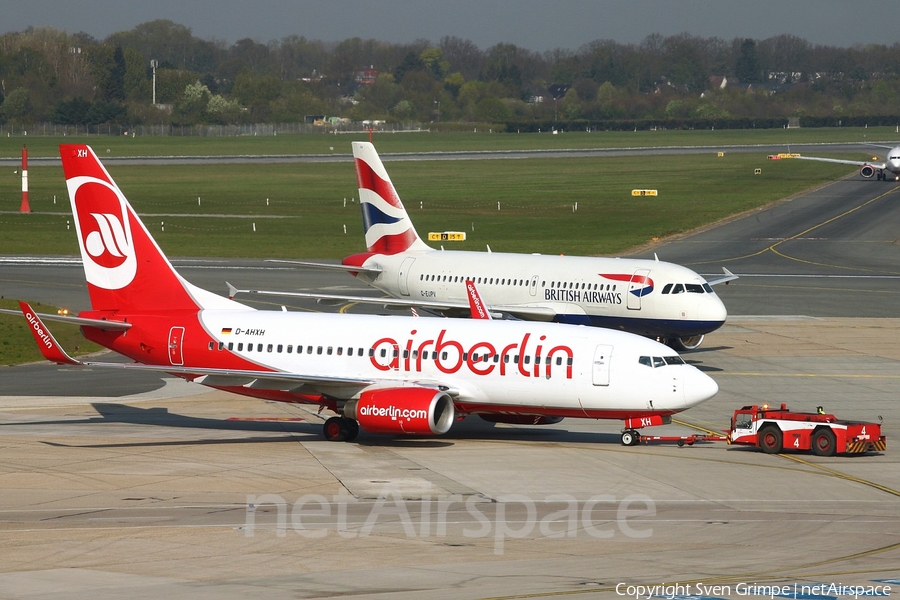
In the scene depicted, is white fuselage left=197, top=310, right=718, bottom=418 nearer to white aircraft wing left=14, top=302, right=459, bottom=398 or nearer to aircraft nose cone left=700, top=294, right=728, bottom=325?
white aircraft wing left=14, top=302, right=459, bottom=398

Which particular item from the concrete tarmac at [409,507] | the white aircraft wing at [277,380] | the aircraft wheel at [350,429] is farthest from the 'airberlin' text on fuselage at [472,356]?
the concrete tarmac at [409,507]

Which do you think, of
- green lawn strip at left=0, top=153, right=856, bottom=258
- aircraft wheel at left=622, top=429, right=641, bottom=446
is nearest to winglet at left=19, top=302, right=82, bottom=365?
aircraft wheel at left=622, top=429, right=641, bottom=446

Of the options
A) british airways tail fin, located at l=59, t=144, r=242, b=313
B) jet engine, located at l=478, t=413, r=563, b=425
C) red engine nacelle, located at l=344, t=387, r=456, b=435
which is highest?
british airways tail fin, located at l=59, t=144, r=242, b=313

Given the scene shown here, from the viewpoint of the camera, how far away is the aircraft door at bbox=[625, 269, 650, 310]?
54.9 m

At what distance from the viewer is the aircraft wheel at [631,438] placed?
128ft

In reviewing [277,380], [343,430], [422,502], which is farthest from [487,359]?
[422,502]

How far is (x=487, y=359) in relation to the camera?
3906 centimetres

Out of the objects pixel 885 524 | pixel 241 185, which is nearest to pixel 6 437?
pixel 885 524

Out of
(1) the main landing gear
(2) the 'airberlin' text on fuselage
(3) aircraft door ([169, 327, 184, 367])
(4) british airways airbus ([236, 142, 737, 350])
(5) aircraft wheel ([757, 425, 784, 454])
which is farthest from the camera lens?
(4) british airways airbus ([236, 142, 737, 350])

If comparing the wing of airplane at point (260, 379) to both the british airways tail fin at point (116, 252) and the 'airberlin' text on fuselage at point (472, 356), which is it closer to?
the 'airberlin' text on fuselage at point (472, 356)

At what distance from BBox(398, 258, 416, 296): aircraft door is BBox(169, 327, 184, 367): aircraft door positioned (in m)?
21.7

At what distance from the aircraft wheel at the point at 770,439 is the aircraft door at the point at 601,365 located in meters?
5.18

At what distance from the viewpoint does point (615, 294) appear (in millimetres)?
55406

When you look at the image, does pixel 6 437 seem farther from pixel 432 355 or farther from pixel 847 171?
pixel 847 171
